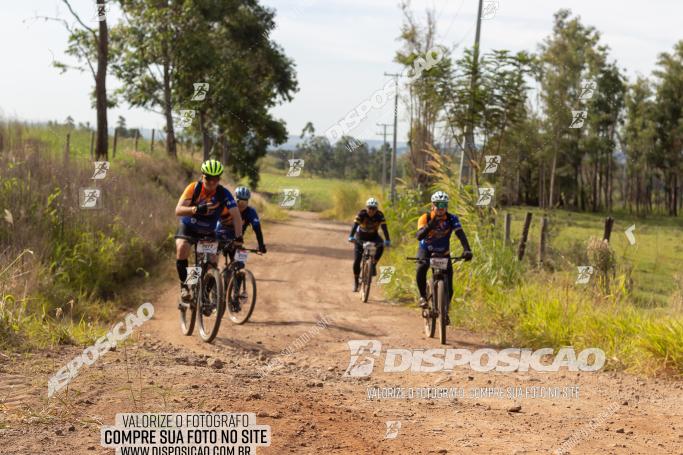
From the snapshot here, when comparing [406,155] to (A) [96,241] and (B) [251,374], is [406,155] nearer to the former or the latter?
(A) [96,241]

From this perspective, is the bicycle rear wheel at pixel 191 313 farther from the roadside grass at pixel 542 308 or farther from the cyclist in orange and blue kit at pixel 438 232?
the roadside grass at pixel 542 308

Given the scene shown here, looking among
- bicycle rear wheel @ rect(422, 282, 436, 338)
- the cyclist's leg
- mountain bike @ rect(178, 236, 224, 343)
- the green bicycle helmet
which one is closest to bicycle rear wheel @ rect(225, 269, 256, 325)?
mountain bike @ rect(178, 236, 224, 343)

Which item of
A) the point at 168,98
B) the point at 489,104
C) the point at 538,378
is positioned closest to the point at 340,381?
the point at 538,378

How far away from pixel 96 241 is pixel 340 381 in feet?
23.9

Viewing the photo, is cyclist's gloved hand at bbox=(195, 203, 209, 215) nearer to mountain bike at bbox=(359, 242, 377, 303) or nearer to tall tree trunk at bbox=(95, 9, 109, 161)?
mountain bike at bbox=(359, 242, 377, 303)

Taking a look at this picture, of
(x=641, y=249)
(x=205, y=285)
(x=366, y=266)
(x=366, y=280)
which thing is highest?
(x=205, y=285)

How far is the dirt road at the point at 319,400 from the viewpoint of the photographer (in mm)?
5453

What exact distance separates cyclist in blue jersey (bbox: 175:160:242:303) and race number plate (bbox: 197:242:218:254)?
114mm

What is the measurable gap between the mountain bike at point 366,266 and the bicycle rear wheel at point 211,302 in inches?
182

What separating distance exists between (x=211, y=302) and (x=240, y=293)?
1.43 m

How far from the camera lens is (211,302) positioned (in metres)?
9.81

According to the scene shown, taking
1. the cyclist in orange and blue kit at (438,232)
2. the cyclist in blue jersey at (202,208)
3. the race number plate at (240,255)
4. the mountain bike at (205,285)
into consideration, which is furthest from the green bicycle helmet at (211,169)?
the cyclist in orange and blue kit at (438,232)

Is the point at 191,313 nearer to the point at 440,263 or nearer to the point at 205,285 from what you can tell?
the point at 205,285

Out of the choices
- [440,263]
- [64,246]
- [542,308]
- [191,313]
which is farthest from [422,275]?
[64,246]
